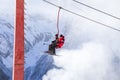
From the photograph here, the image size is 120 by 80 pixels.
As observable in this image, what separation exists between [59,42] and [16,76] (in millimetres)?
6963

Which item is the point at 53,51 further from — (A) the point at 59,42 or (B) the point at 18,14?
(B) the point at 18,14

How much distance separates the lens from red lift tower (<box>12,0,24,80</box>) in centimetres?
2142

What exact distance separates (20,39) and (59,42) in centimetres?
639

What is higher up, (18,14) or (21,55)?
(18,14)

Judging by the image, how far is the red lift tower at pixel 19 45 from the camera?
21422 millimetres

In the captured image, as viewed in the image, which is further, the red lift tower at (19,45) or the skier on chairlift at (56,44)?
the skier on chairlift at (56,44)

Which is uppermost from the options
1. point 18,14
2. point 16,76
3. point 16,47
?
point 18,14

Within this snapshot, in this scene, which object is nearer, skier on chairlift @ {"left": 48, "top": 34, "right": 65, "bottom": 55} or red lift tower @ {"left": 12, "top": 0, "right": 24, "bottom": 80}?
red lift tower @ {"left": 12, "top": 0, "right": 24, "bottom": 80}

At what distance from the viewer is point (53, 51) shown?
28.3 m

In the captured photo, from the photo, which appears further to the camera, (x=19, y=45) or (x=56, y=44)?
(x=56, y=44)

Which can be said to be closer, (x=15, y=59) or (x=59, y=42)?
(x=15, y=59)

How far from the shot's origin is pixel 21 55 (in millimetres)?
21844

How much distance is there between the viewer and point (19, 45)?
859 inches

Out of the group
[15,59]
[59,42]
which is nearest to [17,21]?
[15,59]
